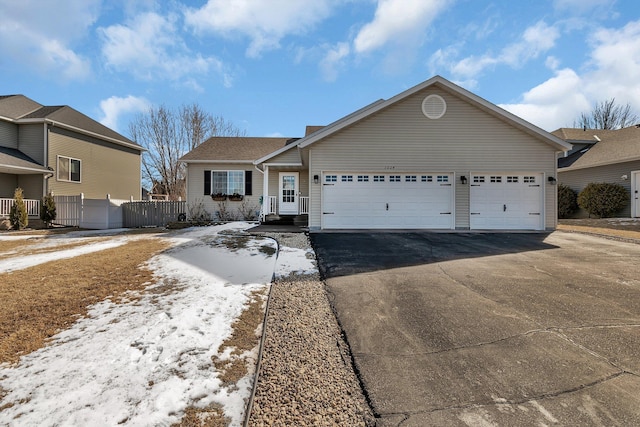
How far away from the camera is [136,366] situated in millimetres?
2453

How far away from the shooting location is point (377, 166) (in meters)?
10.5

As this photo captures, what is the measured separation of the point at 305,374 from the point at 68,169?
64.8 ft

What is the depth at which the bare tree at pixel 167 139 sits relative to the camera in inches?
1102

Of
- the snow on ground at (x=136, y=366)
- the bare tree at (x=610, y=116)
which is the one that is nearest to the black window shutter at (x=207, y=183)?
the snow on ground at (x=136, y=366)

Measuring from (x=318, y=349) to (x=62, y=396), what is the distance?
1.95 m

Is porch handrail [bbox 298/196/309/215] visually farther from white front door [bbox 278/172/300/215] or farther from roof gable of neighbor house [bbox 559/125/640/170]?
roof gable of neighbor house [bbox 559/125/640/170]

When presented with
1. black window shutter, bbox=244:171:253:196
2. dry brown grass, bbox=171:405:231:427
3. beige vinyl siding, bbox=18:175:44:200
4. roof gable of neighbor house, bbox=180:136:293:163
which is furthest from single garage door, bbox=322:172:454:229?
beige vinyl siding, bbox=18:175:44:200

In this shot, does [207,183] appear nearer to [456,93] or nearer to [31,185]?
[31,185]

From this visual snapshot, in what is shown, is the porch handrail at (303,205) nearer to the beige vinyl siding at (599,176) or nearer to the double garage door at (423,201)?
the double garage door at (423,201)

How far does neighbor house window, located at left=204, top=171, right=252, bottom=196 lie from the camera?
15.9 m

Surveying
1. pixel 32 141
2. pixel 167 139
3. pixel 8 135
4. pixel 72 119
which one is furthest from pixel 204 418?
pixel 167 139

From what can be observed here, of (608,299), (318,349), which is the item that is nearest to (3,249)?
(318,349)

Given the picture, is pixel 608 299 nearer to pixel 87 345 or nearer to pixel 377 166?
pixel 87 345

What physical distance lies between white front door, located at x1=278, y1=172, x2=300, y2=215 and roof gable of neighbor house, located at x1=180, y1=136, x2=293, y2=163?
2.43 meters
